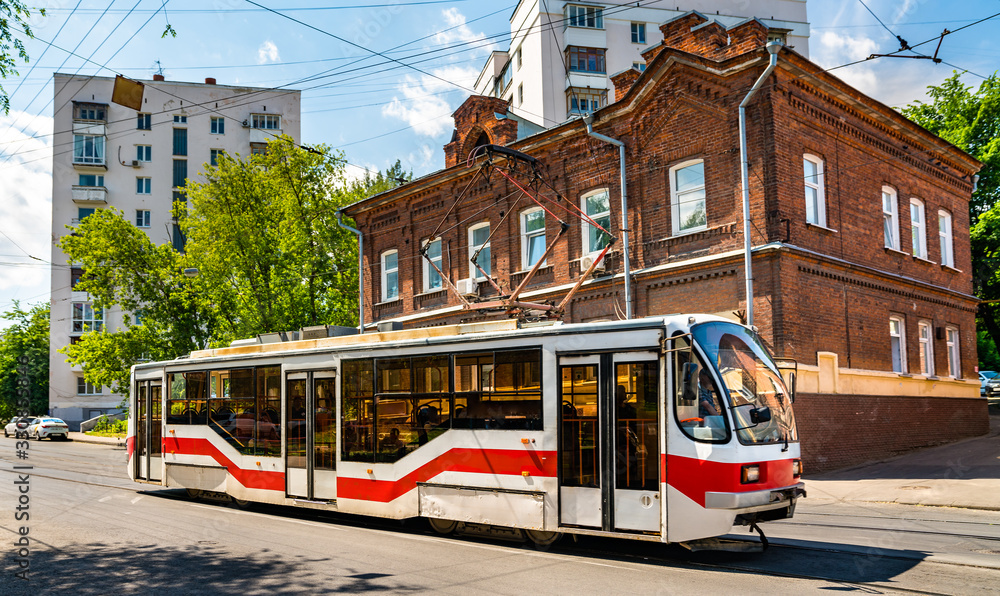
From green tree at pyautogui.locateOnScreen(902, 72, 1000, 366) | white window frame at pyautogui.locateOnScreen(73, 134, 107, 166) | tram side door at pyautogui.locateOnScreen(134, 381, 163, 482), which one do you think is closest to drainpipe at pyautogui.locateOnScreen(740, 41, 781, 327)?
tram side door at pyautogui.locateOnScreen(134, 381, 163, 482)

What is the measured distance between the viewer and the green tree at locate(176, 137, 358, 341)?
35.3m

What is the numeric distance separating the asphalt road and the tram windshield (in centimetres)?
137

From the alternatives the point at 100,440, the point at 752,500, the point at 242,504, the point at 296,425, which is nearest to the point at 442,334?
the point at 296,425

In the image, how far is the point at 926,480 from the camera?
16.0 m

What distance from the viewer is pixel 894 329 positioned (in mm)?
22031

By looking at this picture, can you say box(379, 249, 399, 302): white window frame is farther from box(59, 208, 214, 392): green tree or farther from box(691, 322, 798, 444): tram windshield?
box(691, 322, 798, 444): tram windshield

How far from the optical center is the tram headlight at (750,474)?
8.13 metres

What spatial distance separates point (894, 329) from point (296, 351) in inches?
677

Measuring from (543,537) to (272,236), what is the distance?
2906 centimetres

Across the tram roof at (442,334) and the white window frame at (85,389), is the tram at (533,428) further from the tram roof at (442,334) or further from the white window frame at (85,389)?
the white window frame at (85,389)

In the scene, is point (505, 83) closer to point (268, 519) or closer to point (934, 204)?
point (934, 204)

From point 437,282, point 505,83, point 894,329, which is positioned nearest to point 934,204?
point 894,329

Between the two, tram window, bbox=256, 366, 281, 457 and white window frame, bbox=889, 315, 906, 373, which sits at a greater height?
white window frame, bbox=889, 315, 906, 373

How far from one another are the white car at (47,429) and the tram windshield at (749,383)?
1789 inches
